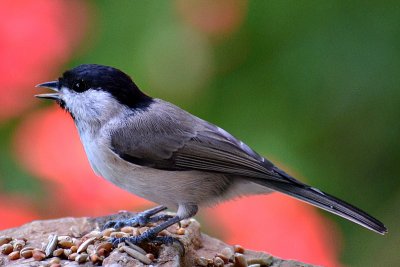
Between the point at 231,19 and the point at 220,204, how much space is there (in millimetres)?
910

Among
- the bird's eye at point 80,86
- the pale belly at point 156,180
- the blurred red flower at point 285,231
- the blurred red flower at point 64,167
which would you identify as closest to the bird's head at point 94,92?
the bird's eye at point 80,86

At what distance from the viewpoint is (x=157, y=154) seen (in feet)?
11.4

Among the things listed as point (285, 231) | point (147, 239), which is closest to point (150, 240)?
point (147, 239)

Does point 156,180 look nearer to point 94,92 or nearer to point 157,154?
point 157,154

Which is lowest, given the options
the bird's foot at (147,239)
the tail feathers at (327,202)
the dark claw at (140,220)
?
the bird's foot at (147,239)

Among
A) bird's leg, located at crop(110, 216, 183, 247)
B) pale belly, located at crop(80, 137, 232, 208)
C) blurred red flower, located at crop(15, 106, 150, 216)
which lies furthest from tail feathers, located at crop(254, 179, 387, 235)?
blurred red flower, located at crop(15, 106, 150, 216)

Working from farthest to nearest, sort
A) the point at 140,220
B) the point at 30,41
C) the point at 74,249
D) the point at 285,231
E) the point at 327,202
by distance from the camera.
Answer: the point at 30,41 → the point at 285,231 → the point at 140,220 → the point at 327,202 → the point at 74,249

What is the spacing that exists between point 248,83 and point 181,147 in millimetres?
671

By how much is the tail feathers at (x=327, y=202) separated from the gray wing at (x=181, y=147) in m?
0.03

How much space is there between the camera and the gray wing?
3.44 metres

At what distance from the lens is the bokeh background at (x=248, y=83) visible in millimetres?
3883

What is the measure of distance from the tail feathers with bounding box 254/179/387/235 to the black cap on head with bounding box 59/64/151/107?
1.86ft

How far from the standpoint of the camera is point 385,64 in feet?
13.1

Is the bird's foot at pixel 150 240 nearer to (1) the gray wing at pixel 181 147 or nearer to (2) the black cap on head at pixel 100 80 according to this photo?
(1) the gray wing at pixel 181 147
